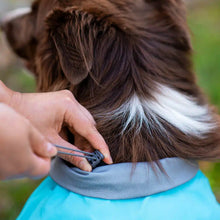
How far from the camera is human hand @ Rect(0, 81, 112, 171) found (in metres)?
1.19

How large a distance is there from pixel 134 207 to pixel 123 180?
12 centimetres

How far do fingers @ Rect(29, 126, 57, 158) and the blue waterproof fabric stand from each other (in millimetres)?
408

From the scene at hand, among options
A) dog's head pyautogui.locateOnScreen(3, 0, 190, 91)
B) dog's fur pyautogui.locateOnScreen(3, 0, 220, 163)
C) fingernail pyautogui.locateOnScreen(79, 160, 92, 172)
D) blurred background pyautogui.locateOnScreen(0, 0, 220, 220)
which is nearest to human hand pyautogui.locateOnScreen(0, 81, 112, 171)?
fingernail pyautogui.locateOnScreen(79, 160, 92, 172)

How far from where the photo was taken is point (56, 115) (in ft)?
4.00

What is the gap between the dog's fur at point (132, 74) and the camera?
144cm

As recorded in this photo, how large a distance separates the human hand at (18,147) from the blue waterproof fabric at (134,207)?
1.32ft

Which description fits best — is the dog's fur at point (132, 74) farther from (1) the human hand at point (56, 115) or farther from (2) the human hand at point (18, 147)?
(2) the human hand at point (18, 147)

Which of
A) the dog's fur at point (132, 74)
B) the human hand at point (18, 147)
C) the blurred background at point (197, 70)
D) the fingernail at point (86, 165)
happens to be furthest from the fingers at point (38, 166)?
the blurred background at point (197, 70)

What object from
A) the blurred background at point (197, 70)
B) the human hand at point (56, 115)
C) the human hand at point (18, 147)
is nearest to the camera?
the human hand at point (18, 147)

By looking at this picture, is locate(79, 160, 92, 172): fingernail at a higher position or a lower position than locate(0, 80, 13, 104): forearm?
lower

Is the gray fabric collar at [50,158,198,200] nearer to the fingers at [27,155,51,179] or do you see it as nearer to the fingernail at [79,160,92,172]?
the fingernail at [79,160,92,172]

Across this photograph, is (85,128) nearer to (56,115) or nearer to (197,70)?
(56,115)

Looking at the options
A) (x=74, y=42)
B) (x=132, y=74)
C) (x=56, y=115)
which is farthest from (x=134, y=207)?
(x=74, y=42)

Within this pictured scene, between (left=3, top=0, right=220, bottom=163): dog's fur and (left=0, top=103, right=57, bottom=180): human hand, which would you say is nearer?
(left=0, top=103, right=57, bottom=180): human hand
